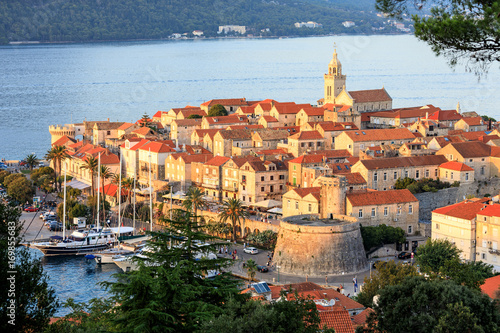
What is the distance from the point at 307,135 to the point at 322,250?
67.5 feet

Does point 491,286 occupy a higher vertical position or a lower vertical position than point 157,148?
lower

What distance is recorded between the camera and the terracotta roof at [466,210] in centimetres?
4797

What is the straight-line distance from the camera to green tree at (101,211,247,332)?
2255cm

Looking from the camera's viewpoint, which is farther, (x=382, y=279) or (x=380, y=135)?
(x=380, y=135)

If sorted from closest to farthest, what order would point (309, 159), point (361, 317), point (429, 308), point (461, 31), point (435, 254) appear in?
point (461, 31) < point (429, 308) < point (361, 317) < point (435, 254) < point (309, 159)

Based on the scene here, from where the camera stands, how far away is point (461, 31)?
20594mm

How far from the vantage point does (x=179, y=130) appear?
78.3 m

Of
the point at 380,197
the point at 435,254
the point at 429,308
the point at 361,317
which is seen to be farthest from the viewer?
the point at 380,197

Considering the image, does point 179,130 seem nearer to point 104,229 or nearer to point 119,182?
point 119,182

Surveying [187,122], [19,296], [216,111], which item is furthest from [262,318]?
[216,111]

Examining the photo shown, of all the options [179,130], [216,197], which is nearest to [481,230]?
[216,197]

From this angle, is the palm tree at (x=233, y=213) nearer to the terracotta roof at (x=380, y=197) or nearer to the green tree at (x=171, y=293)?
the terracotta roof at (x=380, y=197)

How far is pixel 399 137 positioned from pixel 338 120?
801 cm

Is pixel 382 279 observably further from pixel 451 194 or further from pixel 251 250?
pixel 451 194
